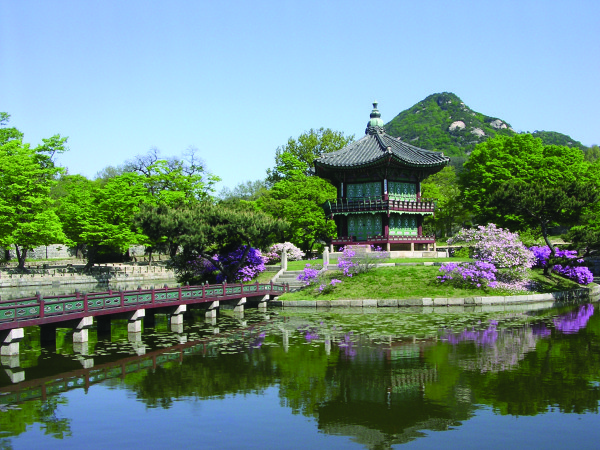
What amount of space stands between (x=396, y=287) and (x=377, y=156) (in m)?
19.9

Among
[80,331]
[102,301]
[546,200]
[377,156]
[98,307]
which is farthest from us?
[377,156]

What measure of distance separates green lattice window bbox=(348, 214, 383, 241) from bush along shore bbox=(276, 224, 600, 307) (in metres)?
11.2

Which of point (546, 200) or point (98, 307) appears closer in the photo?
point (98, 307)

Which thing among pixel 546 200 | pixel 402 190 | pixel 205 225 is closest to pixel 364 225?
pixel 402 190

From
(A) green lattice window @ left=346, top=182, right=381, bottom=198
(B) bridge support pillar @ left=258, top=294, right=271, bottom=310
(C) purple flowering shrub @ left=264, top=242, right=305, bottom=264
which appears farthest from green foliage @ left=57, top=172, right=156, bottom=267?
(B) bridge support pillar @ left=258, top=294, right=271, bottom=310

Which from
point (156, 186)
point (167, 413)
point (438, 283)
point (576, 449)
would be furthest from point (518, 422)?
point (156, 186)

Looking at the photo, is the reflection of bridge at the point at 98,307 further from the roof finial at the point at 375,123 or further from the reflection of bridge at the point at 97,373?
the roof finial at the point at 375,123

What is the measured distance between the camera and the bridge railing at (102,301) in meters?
23.2

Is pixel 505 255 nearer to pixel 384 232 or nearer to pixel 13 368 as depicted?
pixel 384 232

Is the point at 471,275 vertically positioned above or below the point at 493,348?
above

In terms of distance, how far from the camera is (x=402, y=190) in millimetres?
58844

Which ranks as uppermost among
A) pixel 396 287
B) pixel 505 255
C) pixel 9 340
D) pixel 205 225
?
pixel 205 225

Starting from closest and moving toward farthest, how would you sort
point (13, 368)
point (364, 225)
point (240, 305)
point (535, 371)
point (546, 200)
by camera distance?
point (535, 371), point (13, 368), point (240, 305), point (546, 200), point (364, 225)

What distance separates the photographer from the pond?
45.3 ft
